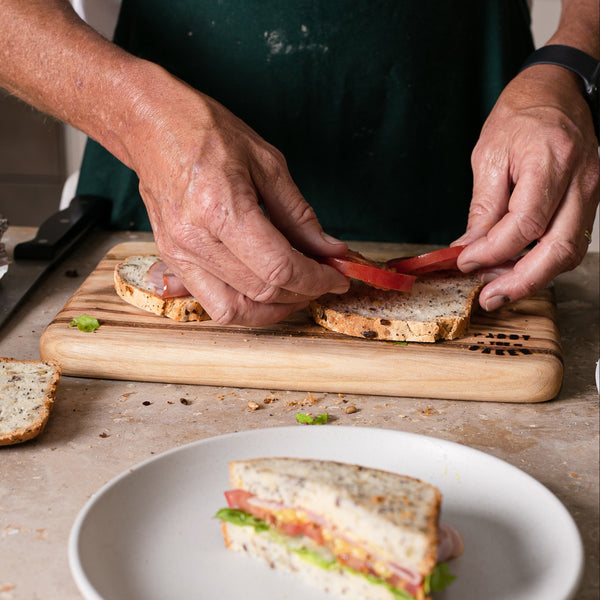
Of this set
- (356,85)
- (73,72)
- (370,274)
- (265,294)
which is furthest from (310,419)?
(356,85)

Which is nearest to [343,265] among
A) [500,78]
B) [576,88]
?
[576,88]

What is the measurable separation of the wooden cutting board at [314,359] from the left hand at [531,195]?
193 mm

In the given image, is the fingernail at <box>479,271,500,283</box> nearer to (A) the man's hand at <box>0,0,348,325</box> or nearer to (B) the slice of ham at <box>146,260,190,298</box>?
(A) the man's hand at <box>0,0,348,325</box>

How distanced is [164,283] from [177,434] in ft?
1.74

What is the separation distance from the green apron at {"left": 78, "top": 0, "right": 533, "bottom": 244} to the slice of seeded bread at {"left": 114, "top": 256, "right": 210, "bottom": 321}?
0.89m

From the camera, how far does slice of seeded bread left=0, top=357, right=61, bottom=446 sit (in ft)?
5.03

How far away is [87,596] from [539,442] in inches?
38.7

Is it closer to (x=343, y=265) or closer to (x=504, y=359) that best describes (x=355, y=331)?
(x=343, y=265)

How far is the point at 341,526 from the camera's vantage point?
1.12m

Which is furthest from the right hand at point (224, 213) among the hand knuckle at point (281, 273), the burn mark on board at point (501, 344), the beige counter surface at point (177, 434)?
the burn mark on board at point (501, 344)

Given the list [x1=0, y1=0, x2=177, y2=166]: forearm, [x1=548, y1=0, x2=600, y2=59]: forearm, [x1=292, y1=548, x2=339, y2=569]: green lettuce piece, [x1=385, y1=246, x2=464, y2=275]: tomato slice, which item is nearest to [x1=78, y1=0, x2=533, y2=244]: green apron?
[x1=548, y1=0, x2=600, y2=59]: forearm

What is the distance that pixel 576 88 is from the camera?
2268 millimetres

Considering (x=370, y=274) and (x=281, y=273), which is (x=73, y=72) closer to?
(x=281, y=273)

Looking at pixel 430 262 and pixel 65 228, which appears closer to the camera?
pixel 430 262
